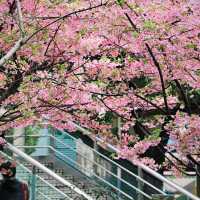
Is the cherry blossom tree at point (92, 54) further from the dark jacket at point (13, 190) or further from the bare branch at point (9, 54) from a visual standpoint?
the bare branch at point (9, 54)

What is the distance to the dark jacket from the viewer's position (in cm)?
Answer: 709

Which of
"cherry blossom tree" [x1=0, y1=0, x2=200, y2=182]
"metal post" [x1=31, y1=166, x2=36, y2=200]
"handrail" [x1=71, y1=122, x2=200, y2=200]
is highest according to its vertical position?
"cherry blossom tree" [x1=0, y1=0, x2=200, y2=182]

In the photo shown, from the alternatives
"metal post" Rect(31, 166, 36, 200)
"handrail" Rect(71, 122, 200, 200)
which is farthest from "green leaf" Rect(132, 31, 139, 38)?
"metal post" Rect(31, 166, 36, 200)

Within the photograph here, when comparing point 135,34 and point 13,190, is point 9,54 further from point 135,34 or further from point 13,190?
point 13,190

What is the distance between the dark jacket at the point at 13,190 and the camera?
7.09 metres

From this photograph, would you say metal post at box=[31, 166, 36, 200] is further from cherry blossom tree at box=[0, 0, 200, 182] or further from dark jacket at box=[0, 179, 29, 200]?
cherry blossom tree at box=[0, 0, 200, 182]

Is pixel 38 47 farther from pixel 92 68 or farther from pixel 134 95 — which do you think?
pixel 134 95

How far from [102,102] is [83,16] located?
1.25 metres

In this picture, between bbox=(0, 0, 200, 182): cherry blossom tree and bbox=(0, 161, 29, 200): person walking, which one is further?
bbox=(0, 161, 29, 200): person walking

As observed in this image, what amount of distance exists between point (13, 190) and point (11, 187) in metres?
0.05

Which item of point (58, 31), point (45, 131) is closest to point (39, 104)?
point (58, 31)

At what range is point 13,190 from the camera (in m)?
7.15

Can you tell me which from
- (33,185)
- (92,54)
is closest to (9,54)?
(92,54)

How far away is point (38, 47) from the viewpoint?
6.36 m
